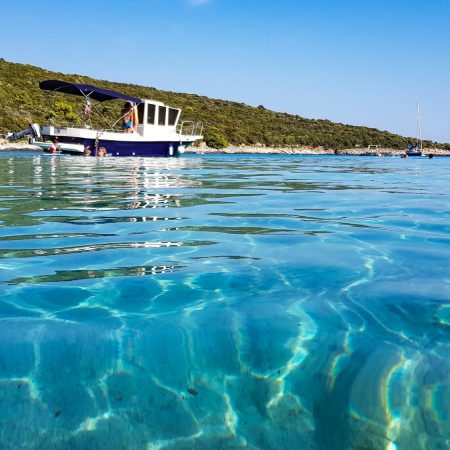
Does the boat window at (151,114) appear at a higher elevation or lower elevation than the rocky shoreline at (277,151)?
higher

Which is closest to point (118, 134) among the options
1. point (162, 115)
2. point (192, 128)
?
point (162, 115)

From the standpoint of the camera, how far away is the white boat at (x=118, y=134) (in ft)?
73.2

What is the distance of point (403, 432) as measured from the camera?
1482mm

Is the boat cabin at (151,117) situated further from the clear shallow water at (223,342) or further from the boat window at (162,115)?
the clear shallow water at (223,342)

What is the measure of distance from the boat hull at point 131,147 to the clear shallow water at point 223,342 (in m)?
19.7

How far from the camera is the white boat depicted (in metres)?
22.3

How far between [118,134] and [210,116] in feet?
140

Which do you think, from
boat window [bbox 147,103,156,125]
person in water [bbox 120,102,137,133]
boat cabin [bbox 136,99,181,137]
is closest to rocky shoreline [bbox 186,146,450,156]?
boat cabin [bbox 136,99,181,137]

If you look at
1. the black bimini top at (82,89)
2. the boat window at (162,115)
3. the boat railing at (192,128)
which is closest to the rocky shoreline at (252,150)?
the boat railing at (192,128)

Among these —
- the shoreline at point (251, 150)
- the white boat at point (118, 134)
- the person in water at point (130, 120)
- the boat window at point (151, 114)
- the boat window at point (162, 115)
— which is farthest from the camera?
the shoreline at point (251, 150)

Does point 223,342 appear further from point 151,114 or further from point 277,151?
point 277,151

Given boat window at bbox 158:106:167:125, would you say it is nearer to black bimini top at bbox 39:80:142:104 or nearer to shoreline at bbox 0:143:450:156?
black bimini top at bbox 39:80:142:104

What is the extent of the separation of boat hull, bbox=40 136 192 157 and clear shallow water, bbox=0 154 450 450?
777 inches

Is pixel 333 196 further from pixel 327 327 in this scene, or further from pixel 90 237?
pixel 327 327
